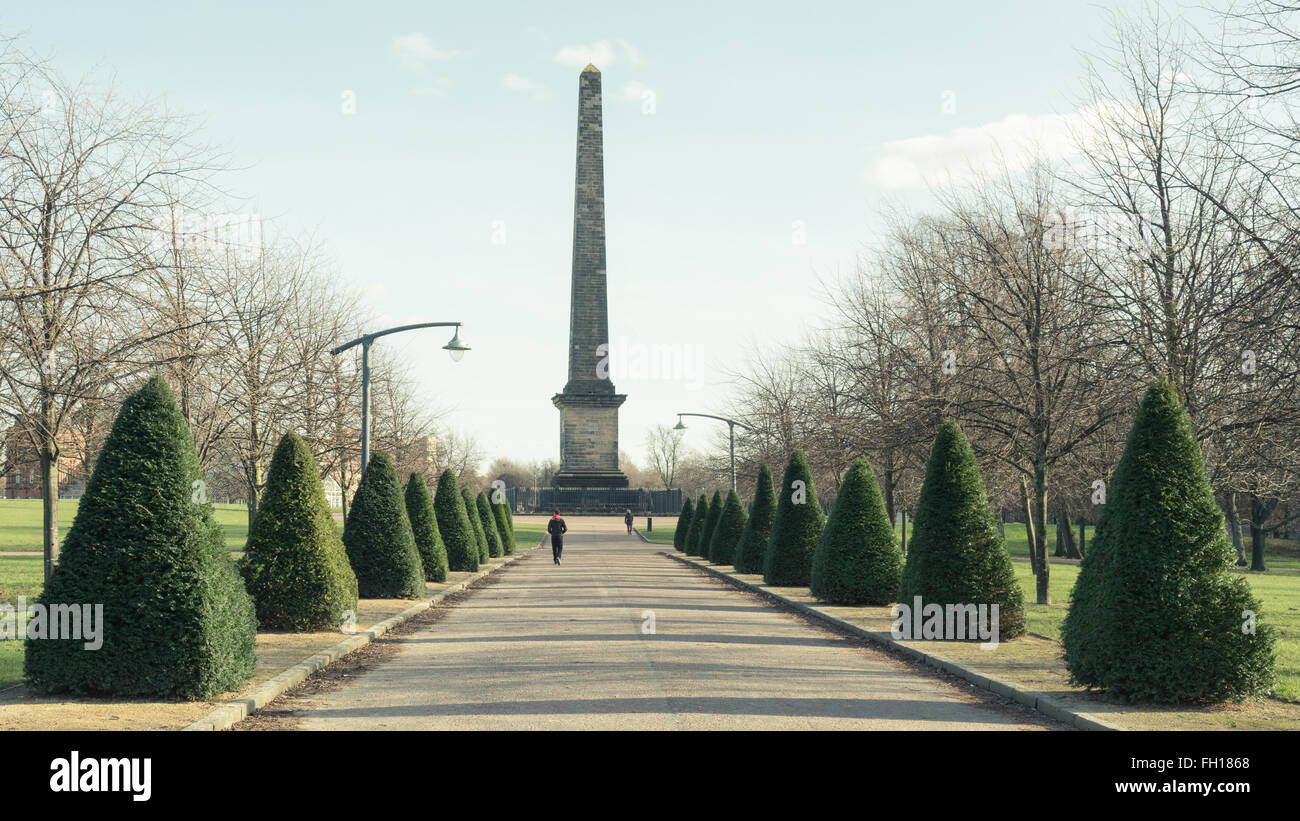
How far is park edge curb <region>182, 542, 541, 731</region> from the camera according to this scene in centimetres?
891

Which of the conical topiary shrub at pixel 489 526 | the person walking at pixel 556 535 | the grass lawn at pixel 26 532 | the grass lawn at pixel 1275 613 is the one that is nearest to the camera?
the grass lawn at pixel 1275 613

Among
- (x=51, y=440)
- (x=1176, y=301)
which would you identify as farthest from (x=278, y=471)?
(x=1176, y=301)

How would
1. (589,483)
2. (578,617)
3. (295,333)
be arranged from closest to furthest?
(578,617)
(295,333)
(589,483)

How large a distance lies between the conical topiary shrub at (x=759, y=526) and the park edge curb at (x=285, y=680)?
1193 cm

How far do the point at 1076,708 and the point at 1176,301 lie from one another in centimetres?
861

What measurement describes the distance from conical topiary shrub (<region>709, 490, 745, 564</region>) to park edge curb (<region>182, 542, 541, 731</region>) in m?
16.0

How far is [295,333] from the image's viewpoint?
2983 centimetres

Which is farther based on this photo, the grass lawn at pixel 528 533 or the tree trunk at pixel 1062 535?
the grass lawn at pixel 528 533

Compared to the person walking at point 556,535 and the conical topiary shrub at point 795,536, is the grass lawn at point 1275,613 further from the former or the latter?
the person walking at point 556,535

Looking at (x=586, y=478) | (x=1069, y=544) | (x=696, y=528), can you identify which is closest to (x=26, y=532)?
(x=586, y=478)

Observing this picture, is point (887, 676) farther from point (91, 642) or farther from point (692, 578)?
point (692, 578)

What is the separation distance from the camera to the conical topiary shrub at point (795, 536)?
80.9 ft

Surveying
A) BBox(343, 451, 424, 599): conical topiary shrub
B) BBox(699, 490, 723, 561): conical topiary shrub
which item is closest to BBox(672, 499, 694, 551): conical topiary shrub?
BBox(699, 490, 723, 561): conical topiary shrub

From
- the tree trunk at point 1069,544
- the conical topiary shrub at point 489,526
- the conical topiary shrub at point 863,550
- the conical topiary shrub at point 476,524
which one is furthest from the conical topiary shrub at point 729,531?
the tree trunk at point 1069,544
